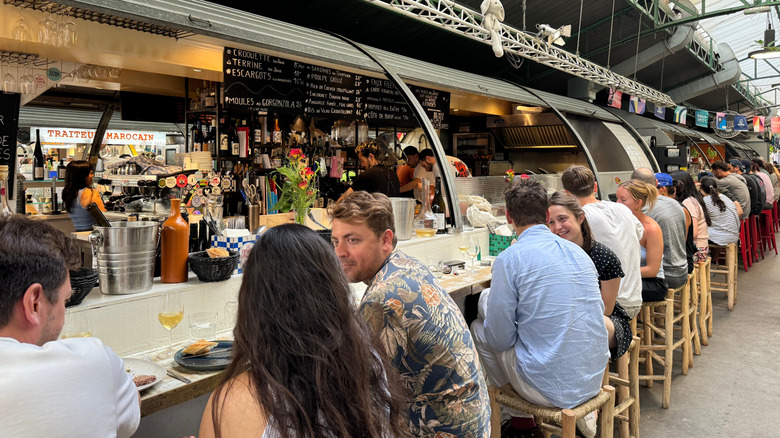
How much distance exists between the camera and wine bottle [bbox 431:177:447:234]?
4148mm

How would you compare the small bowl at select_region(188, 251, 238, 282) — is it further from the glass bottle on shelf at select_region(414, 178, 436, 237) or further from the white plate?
the glass bottle on shelf at select_region(414, 178, 436, 237)

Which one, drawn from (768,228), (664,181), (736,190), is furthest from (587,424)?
(768,228)

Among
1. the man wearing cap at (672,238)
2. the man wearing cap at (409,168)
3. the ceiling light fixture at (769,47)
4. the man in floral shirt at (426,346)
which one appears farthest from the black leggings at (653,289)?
the ceiling light fixture at (769,47)

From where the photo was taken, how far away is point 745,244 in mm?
8797

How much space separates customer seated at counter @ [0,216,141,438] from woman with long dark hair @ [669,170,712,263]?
18.5 feet

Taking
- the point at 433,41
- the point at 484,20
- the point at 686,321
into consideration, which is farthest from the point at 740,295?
the point at 433,41

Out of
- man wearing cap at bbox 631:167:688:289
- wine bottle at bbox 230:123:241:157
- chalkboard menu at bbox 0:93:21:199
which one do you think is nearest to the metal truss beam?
wine bottle at bbox 230:123:241:157

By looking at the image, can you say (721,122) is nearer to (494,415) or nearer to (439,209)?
(439,209)

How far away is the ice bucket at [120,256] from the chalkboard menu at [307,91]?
10.2 feet

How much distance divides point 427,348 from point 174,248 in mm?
1211

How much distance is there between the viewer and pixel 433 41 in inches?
363

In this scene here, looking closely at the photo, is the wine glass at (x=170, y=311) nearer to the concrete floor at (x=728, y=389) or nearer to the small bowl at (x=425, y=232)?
the small bowl at (x=425, y=232)

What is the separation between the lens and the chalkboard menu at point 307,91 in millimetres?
5078

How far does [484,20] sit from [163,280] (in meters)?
4.50
